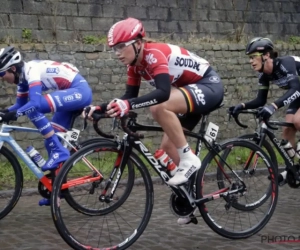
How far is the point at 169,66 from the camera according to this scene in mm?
5738

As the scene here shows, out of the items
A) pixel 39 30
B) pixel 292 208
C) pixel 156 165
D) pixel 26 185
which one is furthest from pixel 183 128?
pixel 39 30

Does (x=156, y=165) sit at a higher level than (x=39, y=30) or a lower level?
lower

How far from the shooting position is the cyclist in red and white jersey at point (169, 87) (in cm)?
528

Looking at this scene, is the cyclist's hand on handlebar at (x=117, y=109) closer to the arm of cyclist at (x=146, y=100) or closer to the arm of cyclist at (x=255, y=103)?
the arm of cyclist at (x=146, y=100)

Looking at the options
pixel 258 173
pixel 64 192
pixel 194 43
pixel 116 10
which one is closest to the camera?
pixel 64 192

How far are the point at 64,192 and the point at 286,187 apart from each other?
465 cm

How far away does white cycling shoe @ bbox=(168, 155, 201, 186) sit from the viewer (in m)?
5.62

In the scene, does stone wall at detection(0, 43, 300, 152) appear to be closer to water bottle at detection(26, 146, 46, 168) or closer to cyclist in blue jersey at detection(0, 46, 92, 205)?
cyclist in blue jersey at detection(0, 46, 92, 205)

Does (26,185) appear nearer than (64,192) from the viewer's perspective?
No

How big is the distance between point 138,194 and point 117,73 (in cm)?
636

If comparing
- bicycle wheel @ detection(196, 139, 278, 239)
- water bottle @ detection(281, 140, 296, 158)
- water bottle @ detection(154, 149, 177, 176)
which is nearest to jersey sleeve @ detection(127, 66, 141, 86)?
water bottle @ detection(154, 149, 177, 176)

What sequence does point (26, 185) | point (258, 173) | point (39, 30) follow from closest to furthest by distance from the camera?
1. point (258, 173)
2. point (26, 185)
3. point (39, 30)

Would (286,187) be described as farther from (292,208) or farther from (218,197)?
(218,197)

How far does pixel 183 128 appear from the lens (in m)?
5.89
